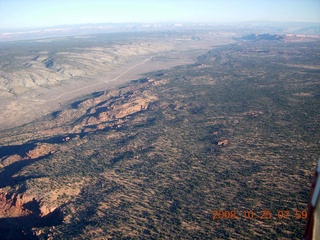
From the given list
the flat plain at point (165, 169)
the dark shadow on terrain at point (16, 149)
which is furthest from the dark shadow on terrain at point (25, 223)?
the dark shadow on terrain at point (16, 149)

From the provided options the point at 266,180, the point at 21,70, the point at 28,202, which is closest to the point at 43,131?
the point at 28,202

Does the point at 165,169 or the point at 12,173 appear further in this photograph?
the point at 12,173

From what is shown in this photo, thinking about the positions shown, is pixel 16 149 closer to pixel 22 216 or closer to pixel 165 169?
pixel 22 216

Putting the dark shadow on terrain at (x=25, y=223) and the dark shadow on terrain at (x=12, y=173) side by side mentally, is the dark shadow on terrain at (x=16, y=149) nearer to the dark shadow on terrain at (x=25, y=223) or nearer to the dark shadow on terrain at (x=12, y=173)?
the dark shadow on terrain at (x=12, y=173)

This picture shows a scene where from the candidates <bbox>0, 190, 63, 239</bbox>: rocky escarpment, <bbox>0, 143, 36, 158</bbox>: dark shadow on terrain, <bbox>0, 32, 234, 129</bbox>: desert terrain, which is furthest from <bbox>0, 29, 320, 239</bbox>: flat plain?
<bbox>0, 32, 234, 129</bbox>: desert terrain

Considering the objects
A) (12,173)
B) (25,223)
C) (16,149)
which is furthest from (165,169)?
(16,149)
